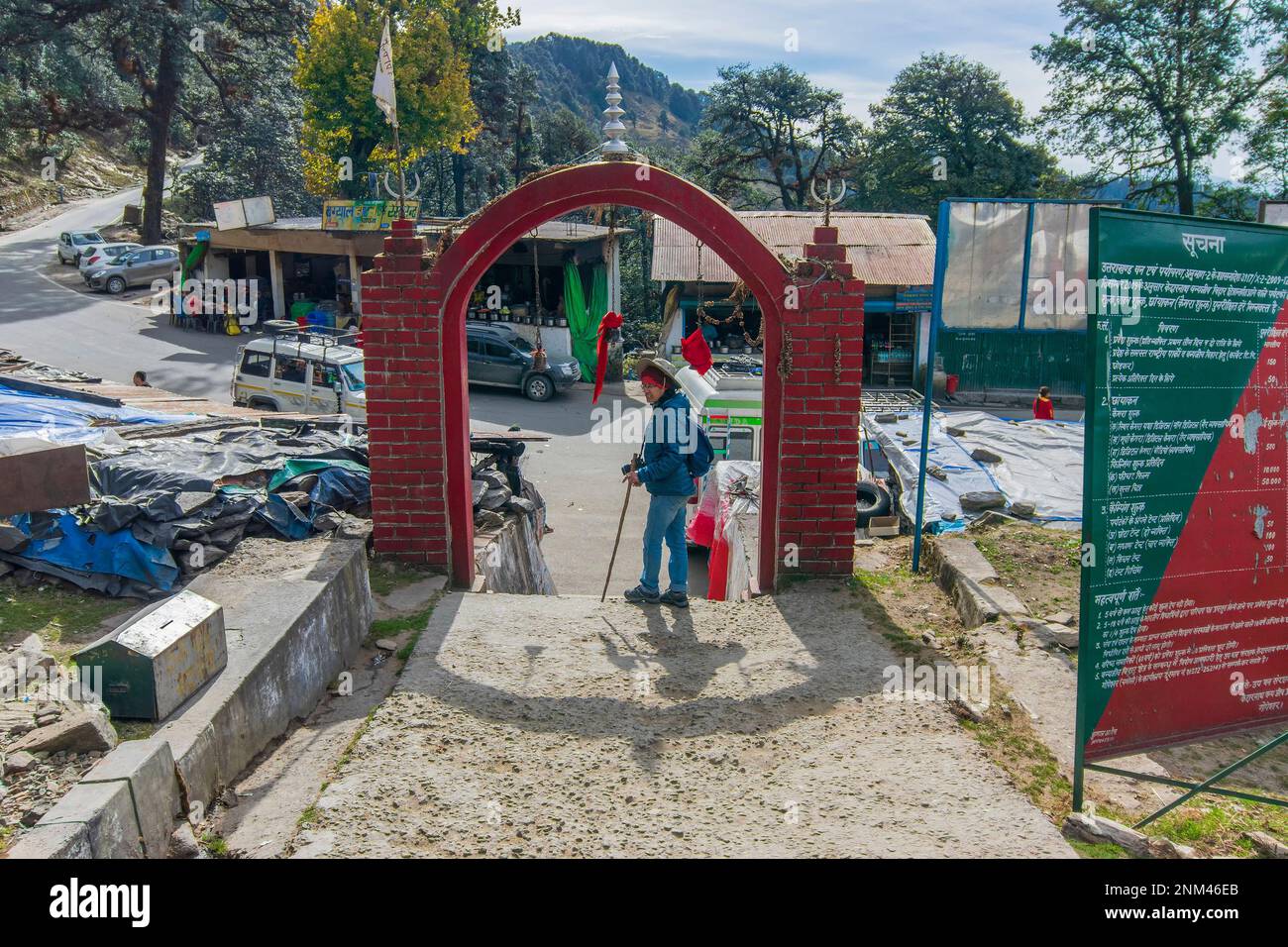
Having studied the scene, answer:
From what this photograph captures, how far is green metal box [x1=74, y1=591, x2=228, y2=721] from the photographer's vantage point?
180 inches

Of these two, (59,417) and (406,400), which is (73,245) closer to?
(59,417)

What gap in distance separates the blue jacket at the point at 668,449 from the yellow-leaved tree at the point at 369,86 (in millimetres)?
27902

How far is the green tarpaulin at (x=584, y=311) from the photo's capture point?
28.9 metres

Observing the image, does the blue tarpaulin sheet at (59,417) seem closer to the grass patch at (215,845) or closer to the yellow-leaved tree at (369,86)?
the grass patch at (215,845)

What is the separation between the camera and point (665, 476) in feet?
24.6

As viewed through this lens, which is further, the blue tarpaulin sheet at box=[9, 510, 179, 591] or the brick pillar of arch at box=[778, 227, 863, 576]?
the brick pillar of arch at box=[778, 227, 863, 576]

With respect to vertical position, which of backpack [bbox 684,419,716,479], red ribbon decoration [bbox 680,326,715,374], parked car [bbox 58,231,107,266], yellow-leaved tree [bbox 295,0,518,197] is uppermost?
yellow-leaved tree [bbox 295,0,518,197]

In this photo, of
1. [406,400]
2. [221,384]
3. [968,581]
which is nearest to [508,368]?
[221,384]

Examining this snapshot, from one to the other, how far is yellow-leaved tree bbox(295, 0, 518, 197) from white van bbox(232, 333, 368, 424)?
16.0 m

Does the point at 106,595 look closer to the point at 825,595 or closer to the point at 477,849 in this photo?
the point at 477,849

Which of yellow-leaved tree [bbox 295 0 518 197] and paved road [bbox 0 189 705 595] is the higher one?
yellow-leaved tree [bbox 295 0 518 197]

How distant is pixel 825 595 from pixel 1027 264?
319 cm

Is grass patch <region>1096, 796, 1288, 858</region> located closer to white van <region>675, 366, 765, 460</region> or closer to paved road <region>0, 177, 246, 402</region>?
white van <region>675, 366, 765, 460</region>

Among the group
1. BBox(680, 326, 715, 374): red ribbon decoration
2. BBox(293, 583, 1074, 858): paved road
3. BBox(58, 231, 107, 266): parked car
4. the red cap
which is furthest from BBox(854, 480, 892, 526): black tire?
BBox(58, 231, 107, 266): parked car
